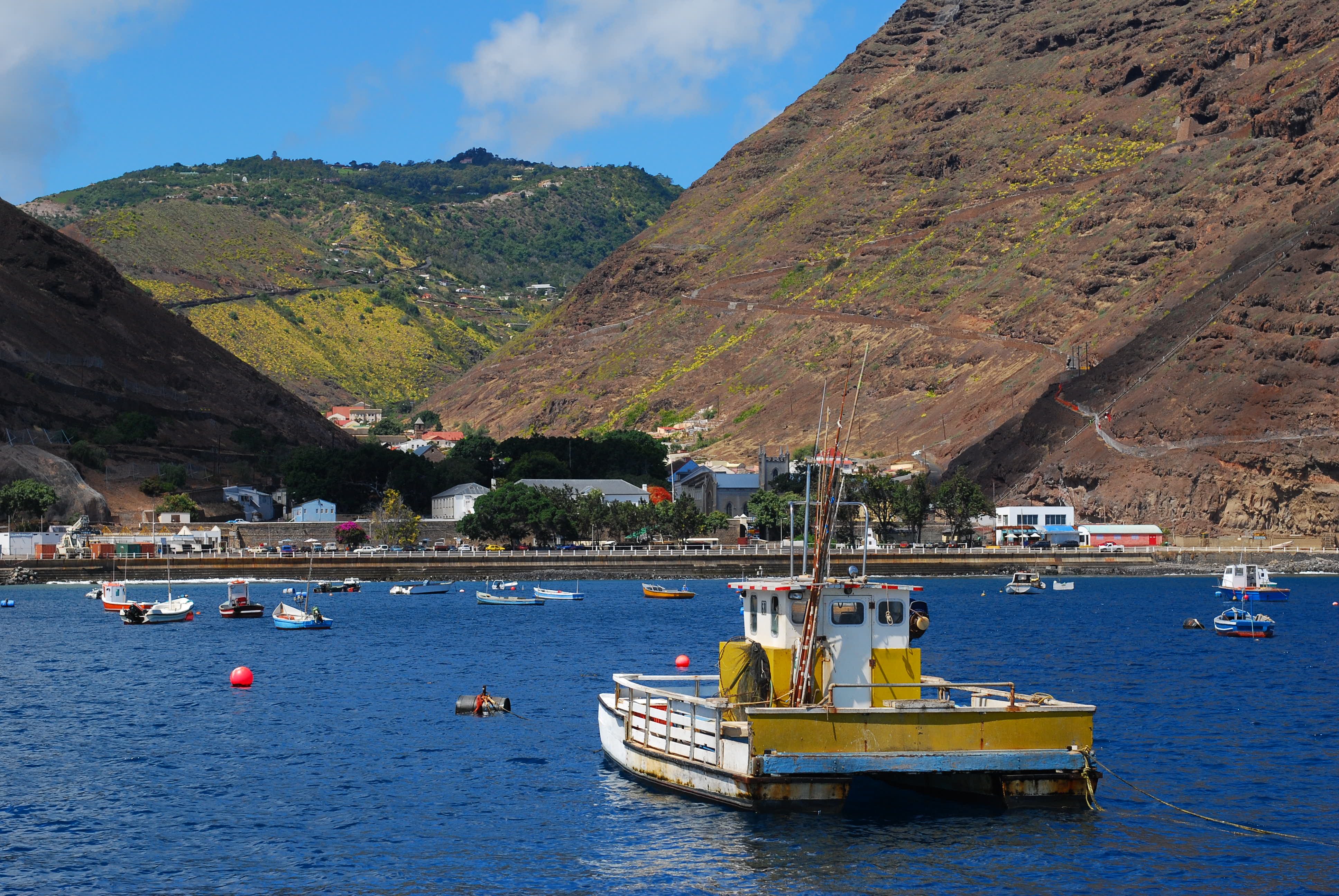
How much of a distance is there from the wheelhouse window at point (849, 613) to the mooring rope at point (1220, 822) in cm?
593

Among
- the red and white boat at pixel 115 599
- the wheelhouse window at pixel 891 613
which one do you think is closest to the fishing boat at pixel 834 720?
the wheelhouse window at pixel 891 613

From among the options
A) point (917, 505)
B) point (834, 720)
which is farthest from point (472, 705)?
point (917, 505)

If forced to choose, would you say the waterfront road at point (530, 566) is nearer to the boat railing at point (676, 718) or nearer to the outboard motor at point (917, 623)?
the boat railing at point (676, 718)

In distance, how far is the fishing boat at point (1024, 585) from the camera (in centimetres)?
12962

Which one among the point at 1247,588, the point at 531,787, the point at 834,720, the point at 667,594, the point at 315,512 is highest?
the point at 315,512

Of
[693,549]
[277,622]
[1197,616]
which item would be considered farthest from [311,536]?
[1197,616]

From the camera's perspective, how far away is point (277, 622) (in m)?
95.1

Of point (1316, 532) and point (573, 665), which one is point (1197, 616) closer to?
point (573, 665)

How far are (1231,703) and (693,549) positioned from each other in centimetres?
10397

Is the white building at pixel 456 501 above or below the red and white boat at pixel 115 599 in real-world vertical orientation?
above

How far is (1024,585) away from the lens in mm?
130750

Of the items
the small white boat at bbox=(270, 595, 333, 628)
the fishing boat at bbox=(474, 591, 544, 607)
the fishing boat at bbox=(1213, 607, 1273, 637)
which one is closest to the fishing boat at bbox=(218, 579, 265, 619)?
the small white boat at bbox=(270, 595, 333, 628)

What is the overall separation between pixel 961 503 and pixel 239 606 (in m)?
86.2

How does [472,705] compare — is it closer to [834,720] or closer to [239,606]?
[834,720]
